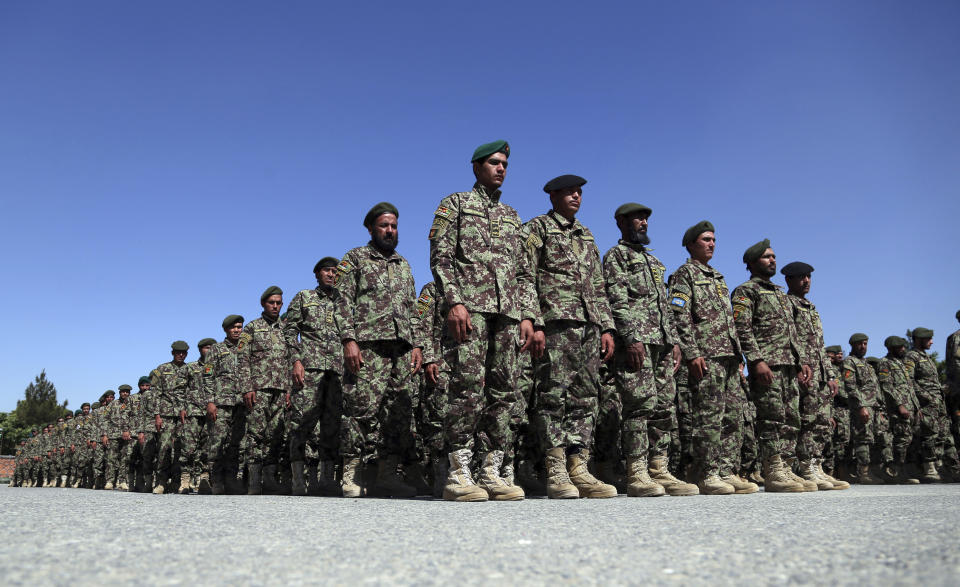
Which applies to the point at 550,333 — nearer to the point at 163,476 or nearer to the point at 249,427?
the point at 249,427

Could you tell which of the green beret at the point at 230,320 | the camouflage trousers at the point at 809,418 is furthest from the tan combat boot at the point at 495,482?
the green beret at the point at 230,320

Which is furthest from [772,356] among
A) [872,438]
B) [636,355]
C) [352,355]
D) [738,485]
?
[872,438]

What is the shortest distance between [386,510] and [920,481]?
40.5ft

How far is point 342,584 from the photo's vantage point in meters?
1.65

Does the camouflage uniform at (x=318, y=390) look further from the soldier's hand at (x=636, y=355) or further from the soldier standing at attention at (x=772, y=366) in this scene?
the soldier standing at attention at (x=772, y=366)

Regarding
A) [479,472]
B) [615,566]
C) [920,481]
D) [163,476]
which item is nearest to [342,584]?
[615,566]

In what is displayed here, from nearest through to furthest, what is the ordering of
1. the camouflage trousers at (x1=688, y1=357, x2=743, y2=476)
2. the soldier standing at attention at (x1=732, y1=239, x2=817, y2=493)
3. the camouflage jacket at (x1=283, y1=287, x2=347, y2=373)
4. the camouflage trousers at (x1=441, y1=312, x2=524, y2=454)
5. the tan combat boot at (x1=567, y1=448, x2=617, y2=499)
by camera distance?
the camouflage trousers at (x1=441, y1=312, x2=524, y2=454) → the tan combat boot at (x1=567, y1=448, x2=617, y2=499) → the camouflage trousers at (x1=688, y1=357, x2=743, y2=476) → the soldier standing at attention at (x1=732, y1=239, x2=817, y2=493) → the camouflage jacket at (x1=283, y1=287, x2=347, y2=373)

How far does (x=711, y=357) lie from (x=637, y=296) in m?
1.03

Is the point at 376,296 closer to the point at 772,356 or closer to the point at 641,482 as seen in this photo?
the point at 641,482

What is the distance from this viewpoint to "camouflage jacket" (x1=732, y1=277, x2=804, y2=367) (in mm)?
6676

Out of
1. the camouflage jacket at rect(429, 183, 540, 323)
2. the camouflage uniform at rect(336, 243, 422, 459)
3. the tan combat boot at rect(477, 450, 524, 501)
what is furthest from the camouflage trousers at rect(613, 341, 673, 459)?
the camouflage uniform at rect(336, 243, 422, 459)

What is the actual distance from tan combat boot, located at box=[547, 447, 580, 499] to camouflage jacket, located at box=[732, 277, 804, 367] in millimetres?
2792

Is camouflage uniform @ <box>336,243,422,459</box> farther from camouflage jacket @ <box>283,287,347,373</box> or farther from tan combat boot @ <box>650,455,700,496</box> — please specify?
tan combat boot @ <box>650,455,700,496</box>

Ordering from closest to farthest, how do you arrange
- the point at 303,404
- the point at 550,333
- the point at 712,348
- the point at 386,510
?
the point at 386,510
the point at 550,333
the point at 712,348
the point at 303,404
